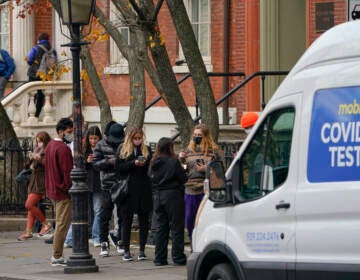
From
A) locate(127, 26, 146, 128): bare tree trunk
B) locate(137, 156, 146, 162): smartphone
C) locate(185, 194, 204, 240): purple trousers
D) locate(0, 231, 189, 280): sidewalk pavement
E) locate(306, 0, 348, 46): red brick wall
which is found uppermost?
locate(306, 0, 348, 46): red brick wall

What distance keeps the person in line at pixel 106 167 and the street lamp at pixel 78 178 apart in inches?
41.4

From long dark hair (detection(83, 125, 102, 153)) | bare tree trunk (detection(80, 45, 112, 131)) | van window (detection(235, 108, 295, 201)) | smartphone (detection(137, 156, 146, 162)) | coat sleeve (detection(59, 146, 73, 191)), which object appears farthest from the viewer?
bare tree trunk (detection(80, 45, 112, 131))

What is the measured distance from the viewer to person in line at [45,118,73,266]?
1589 cm

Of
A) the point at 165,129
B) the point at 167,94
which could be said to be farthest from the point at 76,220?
the point at 165,129

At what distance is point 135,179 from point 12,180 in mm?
6097

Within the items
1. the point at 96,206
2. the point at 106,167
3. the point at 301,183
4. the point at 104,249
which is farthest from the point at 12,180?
the point at 301,183

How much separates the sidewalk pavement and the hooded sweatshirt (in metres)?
1.05

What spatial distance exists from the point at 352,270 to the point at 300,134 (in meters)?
1.22

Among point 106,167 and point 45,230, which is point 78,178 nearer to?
point 106,167

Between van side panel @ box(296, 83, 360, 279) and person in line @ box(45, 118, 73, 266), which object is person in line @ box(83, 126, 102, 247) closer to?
person in line @ box(45, 118, 73, 266)

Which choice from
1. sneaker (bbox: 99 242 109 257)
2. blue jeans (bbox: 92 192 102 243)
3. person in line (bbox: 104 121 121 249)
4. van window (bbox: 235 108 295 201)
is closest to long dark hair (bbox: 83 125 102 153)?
person in line (bbox: 104 121 121 249)

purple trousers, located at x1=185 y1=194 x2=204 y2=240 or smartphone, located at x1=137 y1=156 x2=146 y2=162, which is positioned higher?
smartphone, located at x1=137 y1=156 x2=146 y2=162

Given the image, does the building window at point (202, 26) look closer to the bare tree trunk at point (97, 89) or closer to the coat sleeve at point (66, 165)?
the bare tree trunk at point (97, 89)

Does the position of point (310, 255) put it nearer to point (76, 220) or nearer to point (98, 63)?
point (76, 220)
